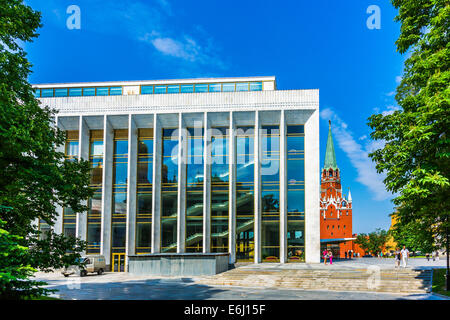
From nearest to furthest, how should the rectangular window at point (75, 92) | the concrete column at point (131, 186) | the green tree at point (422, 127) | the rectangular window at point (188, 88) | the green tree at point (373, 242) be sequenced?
the green tree at point (422, 127)
the concrete column at point (131, 186)
the rectangular window at point (188, 88)
the rectangular window at point (75, 92)
the green tree at point (373, 242)

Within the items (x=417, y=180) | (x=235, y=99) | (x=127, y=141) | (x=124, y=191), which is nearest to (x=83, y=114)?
(x=127, y=141)

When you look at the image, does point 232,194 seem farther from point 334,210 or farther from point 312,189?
point 334,210

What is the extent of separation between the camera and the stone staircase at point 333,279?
77.6 ft

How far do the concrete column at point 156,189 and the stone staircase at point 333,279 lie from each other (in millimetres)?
12806

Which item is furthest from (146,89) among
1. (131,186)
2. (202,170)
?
(202,170)

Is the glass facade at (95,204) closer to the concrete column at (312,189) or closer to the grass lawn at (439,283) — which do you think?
the concrete column at (312,189)

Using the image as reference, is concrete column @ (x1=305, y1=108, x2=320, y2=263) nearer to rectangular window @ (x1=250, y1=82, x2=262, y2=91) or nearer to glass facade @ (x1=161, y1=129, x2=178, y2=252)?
rectangular window @ (x1=250, y1=82, x2=262, y2=91)

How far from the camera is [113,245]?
43.3 m

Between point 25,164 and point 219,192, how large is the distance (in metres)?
30.4

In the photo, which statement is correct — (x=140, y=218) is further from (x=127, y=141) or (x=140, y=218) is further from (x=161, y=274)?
(x=161, y=274)

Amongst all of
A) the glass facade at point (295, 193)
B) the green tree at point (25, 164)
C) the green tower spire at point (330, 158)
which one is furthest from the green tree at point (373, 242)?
the green tree at point (25, 164)

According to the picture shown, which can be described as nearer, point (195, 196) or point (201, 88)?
point (195, 196)

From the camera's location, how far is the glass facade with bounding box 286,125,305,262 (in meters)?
41.8

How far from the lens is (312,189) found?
136ft
